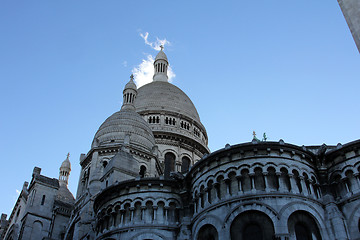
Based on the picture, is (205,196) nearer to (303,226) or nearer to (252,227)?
(252,227)

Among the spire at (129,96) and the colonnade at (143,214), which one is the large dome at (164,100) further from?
the colonnade at (143,214)

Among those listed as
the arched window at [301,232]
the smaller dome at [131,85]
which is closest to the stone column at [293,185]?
the arched window at [301,232]

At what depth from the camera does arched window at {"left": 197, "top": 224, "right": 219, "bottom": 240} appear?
25609 millimetres

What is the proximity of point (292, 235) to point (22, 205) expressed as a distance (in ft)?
111

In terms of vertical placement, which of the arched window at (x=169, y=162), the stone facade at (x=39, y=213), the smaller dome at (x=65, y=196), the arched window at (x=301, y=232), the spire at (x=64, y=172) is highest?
the spire at (x=64, y=172)

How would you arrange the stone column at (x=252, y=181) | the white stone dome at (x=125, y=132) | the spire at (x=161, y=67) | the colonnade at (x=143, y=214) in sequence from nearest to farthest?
the stone column at (x=252, y=181), the colonnade at (x=143, y=214), the white stone dome at (x=125, y=132), the spire at (x=161, y=67)

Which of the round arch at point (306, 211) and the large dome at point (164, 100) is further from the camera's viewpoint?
the large dome at point (164, 100)

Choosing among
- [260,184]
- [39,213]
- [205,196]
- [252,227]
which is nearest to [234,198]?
[260,184]

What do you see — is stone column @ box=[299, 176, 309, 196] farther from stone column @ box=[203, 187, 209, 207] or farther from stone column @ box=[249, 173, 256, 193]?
stone column @ box=[203, 187, 209, 207]

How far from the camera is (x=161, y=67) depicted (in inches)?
2847

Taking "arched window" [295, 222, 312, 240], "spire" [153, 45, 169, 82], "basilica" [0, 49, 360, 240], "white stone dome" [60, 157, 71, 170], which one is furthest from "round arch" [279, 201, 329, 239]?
"white stone dome" [60, 157, 71, 170]

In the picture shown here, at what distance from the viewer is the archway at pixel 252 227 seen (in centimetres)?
2409

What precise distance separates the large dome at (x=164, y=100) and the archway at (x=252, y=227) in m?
33.7

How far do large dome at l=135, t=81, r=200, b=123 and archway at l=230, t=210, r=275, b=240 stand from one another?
33713 mm
